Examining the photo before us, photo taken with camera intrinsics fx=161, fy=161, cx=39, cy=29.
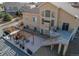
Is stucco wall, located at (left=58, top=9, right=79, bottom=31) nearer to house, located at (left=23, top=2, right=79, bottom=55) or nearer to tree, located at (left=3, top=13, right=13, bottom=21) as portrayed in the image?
house, located at (left=23, top=2, right=79, bottom=55)

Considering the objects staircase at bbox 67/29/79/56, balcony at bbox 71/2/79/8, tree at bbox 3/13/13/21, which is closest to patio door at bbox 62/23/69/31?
staircase at bbox 67/29/79/56

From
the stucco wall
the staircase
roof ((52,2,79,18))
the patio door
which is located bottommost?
the staircase

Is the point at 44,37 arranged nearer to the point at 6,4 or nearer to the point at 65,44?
the point at 65,44

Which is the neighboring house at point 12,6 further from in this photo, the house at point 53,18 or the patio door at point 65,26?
the patio door at point 65,26

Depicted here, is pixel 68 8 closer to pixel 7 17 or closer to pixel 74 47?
pixel 74 47

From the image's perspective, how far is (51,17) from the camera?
6.40ft

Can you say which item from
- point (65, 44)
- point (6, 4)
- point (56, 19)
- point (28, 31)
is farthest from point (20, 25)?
point (65, 44)

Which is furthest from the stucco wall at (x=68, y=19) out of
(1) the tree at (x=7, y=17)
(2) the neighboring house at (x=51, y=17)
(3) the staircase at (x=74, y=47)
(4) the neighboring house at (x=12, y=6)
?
(1) the tree at (x=7, y=17)

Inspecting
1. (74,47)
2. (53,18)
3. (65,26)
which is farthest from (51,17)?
(74,47)

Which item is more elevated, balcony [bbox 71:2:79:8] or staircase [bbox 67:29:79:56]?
balcony [bbox 71:2:79:8]

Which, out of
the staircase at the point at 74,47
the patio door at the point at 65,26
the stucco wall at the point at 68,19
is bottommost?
the staircase at the point at 74,47

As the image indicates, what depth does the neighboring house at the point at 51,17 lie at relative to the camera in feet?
6.21

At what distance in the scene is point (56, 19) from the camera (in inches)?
76.4

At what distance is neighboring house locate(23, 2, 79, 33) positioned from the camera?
1.89m
